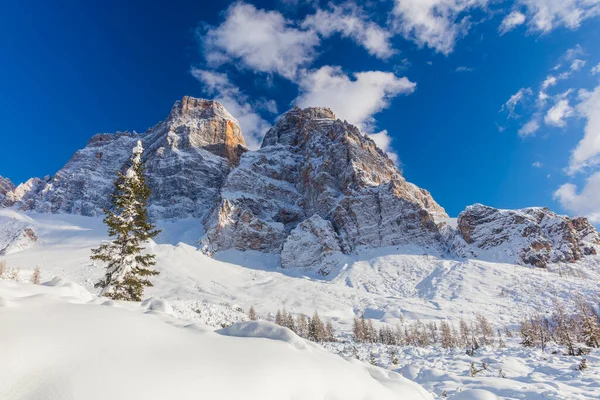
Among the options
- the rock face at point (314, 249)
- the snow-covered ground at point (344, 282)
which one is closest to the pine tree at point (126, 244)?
the snow-covered ground at point (344, 282)

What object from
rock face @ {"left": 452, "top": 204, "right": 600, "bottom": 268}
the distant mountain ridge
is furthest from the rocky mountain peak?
rock face @ {"left": 452, "top": 204, "right": 600, "bottom": 268}

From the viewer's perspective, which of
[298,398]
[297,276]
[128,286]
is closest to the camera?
[298,398]

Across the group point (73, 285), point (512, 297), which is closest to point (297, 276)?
point (512, 297)

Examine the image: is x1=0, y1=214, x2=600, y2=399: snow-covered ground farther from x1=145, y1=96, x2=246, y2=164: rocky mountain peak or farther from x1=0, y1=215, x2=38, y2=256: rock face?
x1=145, y1=96, x2=246, y2=164: rocky mountain peak

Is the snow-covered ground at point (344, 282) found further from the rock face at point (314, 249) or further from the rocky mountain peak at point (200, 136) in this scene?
the rocky mountain peak at point (200, 136)

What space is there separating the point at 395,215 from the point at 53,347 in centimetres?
13307

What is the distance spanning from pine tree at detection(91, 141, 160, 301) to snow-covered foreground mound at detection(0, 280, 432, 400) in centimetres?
1101

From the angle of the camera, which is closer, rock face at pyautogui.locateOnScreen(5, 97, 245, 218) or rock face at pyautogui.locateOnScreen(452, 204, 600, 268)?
rock face at pyautogui.locateOnScreen(452, 204, 600, 268)

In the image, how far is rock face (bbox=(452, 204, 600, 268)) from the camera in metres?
113

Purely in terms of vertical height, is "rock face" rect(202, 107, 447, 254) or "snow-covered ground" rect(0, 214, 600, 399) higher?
"rock face" rect(202, 107, 447, 254)

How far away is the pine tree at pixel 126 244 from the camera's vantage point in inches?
550

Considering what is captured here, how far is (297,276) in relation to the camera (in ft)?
368

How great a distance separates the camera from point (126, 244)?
14484 millimetres

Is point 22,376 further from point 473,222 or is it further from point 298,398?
point 473,222
